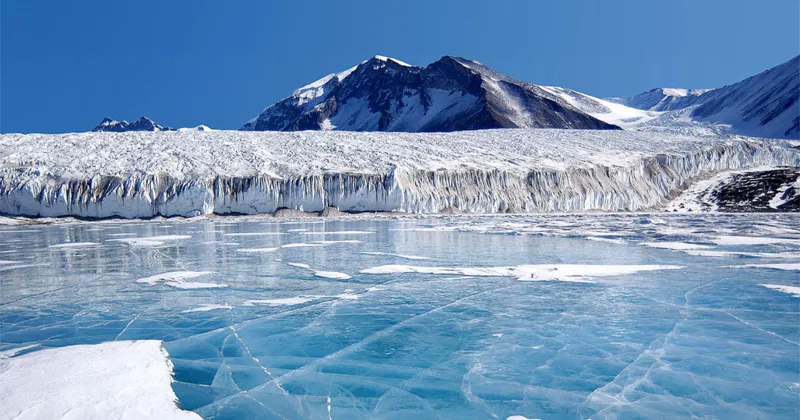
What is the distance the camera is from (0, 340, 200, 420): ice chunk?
12.7 feet

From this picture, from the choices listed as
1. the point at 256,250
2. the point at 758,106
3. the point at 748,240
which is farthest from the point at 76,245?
the point at 758,106

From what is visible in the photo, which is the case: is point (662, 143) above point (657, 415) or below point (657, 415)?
above

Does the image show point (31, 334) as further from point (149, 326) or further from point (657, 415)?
point (657, 415)

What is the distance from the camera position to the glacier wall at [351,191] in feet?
95.1

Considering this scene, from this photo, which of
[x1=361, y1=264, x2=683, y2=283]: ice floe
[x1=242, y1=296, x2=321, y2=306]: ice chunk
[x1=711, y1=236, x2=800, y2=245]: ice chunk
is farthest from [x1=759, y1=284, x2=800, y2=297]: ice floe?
[x1=242, y1=296, x2=321, y2=306]: ice chunk

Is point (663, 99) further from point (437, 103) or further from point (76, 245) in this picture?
point (76, 245)

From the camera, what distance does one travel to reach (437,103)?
11094cm

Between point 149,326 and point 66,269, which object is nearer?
point 149,326

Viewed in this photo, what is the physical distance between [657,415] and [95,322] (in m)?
6.42

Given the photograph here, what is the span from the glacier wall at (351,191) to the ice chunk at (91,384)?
2557 centimetres

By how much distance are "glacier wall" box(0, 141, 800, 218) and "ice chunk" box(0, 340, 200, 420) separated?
25569 millimetres

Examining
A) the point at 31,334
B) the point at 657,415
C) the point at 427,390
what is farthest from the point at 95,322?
the point at 657,415

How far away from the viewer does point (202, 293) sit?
333 inches

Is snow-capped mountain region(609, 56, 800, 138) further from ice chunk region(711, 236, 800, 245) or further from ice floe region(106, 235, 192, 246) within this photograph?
ice floe region(106, 235, 192, 246)
